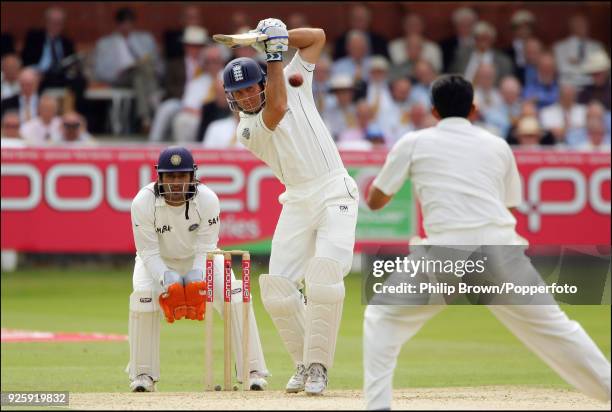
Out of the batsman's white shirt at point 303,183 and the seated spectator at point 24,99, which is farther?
the seated spectator at point 24,99

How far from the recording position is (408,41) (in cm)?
2131

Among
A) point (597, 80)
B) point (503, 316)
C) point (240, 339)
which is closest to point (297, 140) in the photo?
point (240, 339)

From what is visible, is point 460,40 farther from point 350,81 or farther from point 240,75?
point 240,75

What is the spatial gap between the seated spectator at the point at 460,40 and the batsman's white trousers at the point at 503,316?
14083 mm

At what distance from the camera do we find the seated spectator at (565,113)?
1978cm

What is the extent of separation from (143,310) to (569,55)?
13.4m

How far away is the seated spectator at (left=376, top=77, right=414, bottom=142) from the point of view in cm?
1941

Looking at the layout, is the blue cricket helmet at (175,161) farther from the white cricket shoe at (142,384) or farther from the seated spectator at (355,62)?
the seated spectator at (355,62)

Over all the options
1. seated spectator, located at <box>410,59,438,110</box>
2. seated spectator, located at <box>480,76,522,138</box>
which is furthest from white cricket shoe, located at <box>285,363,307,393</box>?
seated spectator, located at <box>410,59,438,110</box>

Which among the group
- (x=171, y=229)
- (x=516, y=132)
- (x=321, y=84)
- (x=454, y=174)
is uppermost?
(x=321, y=84)

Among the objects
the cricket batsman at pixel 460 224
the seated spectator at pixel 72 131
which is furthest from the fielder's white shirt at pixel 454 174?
the seated spectator at pixel 72 131

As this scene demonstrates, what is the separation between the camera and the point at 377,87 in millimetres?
19875

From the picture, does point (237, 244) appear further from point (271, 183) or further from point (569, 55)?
point (569, 55)

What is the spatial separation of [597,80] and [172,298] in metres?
12.7
